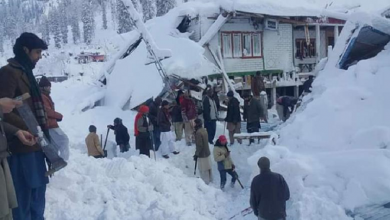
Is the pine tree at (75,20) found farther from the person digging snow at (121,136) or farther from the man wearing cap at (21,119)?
the man wearing cap at (21,119)

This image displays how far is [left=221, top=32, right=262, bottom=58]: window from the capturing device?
19.5 metres

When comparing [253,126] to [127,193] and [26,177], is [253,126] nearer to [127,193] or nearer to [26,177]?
[127,193]

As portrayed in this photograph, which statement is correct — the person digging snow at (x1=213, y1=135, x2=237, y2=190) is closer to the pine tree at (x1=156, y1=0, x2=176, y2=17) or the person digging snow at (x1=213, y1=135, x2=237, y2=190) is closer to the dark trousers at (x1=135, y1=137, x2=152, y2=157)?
the dark trousers at (x1=135, y1=137, x2=152, y2=157)

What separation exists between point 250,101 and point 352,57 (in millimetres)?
3031

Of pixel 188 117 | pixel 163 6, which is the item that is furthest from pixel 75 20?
pixel 188 117

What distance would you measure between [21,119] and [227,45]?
16.5 metres

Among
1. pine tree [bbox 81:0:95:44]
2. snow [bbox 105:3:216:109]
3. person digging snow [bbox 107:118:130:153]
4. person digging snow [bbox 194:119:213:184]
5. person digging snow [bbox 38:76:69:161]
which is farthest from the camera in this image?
pine tree [bbox 81:0:95:44]

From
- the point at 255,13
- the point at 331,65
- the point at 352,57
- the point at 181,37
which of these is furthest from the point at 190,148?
the point at 255,13

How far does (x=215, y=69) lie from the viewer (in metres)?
17.3

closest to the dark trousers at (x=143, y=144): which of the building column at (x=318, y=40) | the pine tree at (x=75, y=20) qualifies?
the building column at (x=318, y=40)

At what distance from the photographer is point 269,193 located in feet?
18.4

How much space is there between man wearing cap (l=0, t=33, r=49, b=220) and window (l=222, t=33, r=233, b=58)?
16.0 meters

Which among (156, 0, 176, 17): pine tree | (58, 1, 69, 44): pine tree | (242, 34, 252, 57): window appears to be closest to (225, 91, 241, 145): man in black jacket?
(242, 34, 252, 57): window

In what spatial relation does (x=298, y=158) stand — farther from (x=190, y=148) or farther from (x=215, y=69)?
(x=215, y=69)
